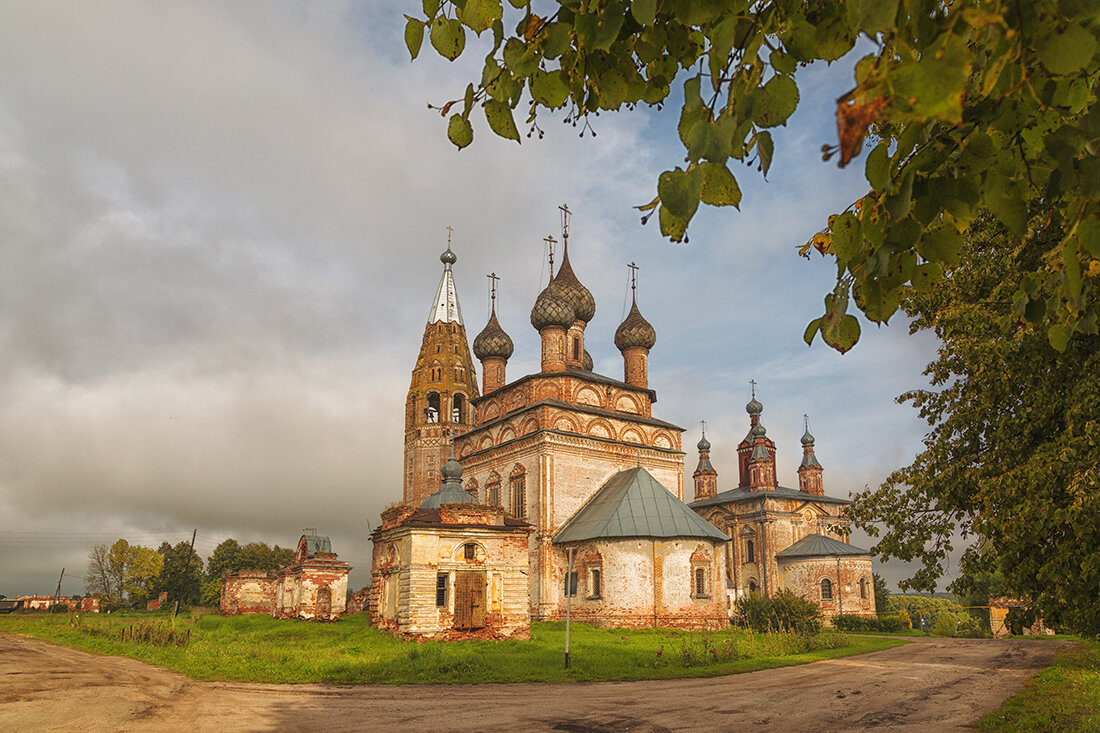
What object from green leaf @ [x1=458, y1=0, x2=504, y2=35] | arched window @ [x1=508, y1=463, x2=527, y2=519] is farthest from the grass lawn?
green leaf @ [x1=458, y1=0, x2=504, y2=35]

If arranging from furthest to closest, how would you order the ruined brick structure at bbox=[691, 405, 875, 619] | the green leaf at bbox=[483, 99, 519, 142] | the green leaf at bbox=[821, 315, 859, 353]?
1. the ruined brick structure at bbox=[691, 405, 875, 619]
2. the green leaf at bbox=[483, 99, 519, 142]
3. the green leaf at bbox=[821, 315, 859, 353]

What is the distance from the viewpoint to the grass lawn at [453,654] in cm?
1480

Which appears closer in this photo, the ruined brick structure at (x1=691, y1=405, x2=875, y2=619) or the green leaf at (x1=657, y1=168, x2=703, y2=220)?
the green leaf at (x1=657, y1=168, x2=703, y2=220)

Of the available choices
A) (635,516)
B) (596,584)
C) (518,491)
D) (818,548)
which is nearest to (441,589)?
(596,584)

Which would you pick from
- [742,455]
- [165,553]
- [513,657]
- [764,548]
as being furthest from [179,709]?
[165,553]

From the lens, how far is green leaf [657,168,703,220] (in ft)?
5.56

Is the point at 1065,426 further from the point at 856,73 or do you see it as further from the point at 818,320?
the point at 856,73

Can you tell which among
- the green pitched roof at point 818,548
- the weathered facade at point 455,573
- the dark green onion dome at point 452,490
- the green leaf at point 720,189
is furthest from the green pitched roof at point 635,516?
the green leaf at point 720,189

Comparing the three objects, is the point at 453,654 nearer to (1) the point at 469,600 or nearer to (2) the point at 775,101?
(1) the point at 469,600

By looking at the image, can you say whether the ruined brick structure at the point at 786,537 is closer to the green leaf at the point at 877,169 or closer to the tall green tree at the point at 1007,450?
the tall green tree at the point at 1007,450

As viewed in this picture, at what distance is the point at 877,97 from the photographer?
4.49ft

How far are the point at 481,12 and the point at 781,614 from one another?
26.5 meters

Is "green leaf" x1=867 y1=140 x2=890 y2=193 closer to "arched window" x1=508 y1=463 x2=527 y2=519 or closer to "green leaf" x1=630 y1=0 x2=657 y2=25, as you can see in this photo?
"green leaf" x1=630 y1=0 x2=657 y2=25

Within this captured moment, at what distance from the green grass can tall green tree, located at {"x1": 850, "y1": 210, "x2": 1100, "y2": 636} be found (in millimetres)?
1655
